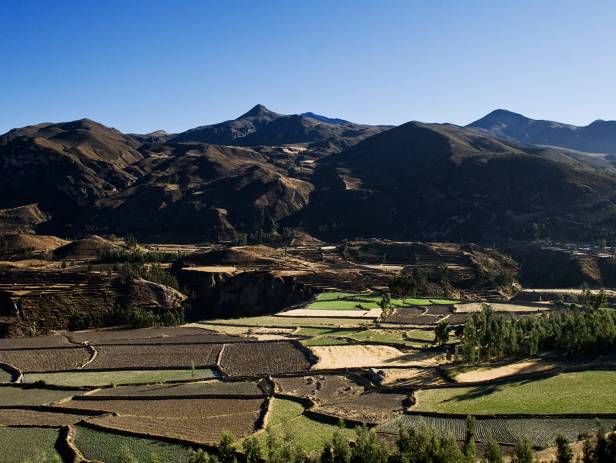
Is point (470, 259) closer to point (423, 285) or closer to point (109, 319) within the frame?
point (423, 285)

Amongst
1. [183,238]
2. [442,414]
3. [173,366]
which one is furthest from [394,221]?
[442,414]

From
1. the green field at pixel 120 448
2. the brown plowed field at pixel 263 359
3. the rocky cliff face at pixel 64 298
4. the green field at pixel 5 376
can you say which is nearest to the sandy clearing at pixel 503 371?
the brown plowed field at pixel 263 359

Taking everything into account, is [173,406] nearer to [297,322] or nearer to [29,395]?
[29,395]

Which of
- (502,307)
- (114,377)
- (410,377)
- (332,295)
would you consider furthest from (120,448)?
(502,307)

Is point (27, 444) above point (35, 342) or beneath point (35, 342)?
above

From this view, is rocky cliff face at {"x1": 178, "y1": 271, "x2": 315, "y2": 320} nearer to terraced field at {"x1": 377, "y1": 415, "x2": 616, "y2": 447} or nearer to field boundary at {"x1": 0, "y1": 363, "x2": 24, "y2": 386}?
field boundary at {"x1": 0, "y1": 363, "x2": 24, "y2": 386}

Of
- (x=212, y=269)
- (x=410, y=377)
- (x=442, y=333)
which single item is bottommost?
(x=410, y=377)

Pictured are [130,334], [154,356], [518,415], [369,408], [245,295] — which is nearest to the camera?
[518,415]
